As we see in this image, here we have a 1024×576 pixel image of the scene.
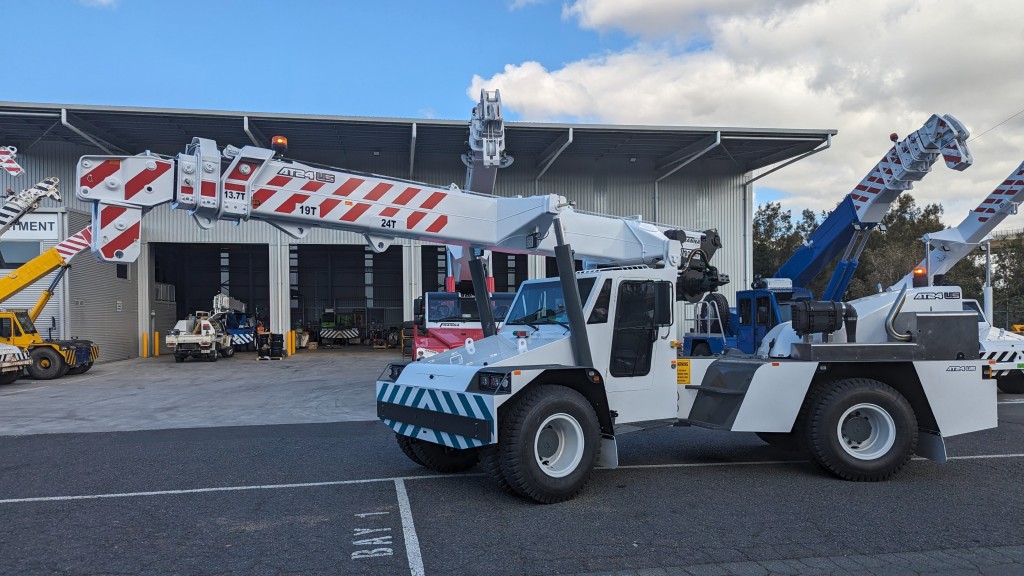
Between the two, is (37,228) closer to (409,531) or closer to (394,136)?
(394,136)

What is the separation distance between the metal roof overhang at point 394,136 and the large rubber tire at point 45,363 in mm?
7527

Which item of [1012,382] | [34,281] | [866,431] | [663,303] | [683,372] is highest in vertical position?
[34,281]

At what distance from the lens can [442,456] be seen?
7336 mm

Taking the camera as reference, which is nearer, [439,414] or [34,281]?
[439,414]

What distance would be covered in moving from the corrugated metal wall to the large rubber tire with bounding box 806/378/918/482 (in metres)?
23.8

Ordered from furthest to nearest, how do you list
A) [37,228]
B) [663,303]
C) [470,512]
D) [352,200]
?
[37,228], [663,303], [352,200], [470,512]

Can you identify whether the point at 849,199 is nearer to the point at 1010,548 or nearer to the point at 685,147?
the point at 1010,548

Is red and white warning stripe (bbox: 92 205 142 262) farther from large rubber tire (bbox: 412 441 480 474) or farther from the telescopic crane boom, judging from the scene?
the telescopic crane boom

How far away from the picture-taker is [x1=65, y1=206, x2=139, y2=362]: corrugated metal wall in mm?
24203

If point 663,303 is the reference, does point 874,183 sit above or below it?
above

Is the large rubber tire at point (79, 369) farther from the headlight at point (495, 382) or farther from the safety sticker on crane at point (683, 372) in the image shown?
the safety sticker on crane at point (683, 372)

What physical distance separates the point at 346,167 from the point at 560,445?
24.7 metres

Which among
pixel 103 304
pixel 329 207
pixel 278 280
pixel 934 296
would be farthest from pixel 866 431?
pixel 103 304

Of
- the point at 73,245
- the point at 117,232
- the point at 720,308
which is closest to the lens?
the point at 117,232
